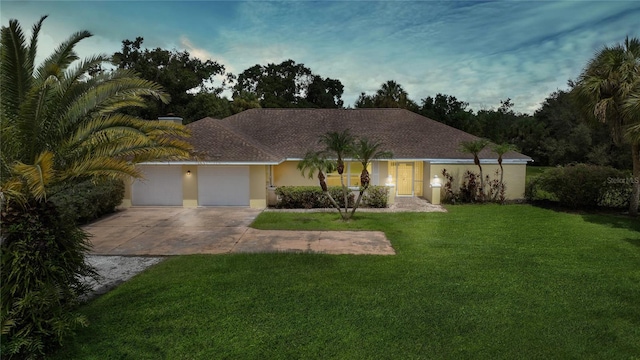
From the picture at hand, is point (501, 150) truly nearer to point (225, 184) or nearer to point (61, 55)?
point (225, 184)

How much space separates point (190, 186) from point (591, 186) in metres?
19.1

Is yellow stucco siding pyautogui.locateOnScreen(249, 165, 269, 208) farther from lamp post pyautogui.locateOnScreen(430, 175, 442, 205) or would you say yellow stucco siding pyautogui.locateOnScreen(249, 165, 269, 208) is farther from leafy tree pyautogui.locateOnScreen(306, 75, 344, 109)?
leafy tree pyautogui.locateOnScreen(306, 75, 344, 109)

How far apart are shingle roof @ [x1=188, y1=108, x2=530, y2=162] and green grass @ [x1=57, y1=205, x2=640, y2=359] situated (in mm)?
9601

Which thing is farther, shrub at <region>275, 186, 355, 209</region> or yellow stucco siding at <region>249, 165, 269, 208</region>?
yellow stucco siding at <region>249, 165, 269, 208</region>

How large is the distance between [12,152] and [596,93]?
19.0 meters

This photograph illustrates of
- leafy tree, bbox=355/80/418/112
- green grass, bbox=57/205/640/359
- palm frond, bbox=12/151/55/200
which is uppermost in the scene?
leafy tree, bbox=355/80/418/112

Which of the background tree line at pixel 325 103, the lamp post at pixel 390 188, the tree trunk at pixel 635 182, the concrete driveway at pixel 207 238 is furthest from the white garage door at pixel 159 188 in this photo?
the tree trunk at pixel 635 182

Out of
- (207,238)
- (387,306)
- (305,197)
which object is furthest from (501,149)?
(207,238)

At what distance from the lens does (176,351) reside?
5.46m

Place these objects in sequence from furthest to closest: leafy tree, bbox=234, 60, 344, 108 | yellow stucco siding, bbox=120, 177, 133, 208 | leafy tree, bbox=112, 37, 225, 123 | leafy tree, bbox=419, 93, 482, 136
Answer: leafy tree, bbox=234, 60, 344, 108
leafy tree, bbox=419, 93, 482, 136
leafy tree, bbox=112, 37, 225, 123
yellow stucco siding, bbox=120, 177, 133, 208

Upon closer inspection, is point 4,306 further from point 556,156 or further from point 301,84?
point 301,84

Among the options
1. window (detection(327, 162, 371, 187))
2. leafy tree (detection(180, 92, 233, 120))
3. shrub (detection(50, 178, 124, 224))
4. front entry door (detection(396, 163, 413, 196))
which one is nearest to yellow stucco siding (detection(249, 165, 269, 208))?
window (detection(327, 162, 371, 187))

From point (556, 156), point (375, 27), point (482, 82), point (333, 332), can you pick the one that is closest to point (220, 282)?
point (333, 332)

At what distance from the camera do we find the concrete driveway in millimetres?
10906
